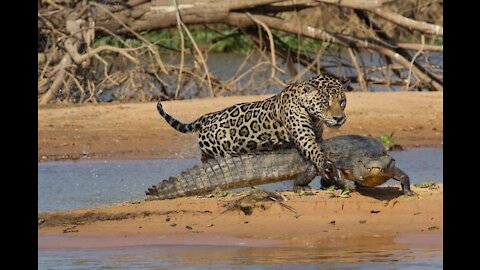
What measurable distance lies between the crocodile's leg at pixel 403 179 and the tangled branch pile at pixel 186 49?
7.61 meters

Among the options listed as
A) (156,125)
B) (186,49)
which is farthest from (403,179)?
(186,49)

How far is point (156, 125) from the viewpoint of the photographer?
1589 centimetres

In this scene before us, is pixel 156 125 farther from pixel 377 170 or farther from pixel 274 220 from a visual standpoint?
pixel 377 170

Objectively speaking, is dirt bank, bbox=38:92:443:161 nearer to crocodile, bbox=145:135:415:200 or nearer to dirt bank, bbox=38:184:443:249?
crocodile, bbox=145:135:415:200

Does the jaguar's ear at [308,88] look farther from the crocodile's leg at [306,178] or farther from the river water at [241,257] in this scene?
the river water at [241,257]

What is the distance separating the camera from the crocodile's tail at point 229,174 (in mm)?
10336

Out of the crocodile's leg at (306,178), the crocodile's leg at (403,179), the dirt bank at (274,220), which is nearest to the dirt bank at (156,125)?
→ the crocodile's leg at (306,178)

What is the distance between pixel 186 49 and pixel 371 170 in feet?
29.0

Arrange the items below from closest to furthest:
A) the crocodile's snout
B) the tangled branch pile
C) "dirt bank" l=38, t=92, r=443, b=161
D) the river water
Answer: the river water, the crocodile's snout, "dirt bank" l=38, t=92, r=443, b=161, the tangled branch pile

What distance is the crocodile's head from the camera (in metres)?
9.38

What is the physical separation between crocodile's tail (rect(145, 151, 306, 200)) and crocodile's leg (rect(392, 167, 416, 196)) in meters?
0.93

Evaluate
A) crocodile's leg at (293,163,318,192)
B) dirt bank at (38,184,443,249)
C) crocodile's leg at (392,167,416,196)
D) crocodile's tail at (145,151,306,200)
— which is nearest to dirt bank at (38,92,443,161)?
crocodile's tail at (145,151,306,200)

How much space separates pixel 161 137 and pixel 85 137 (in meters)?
0.94
